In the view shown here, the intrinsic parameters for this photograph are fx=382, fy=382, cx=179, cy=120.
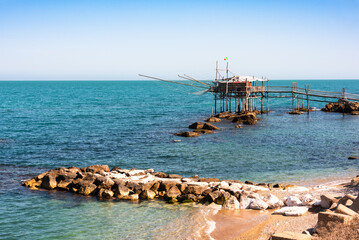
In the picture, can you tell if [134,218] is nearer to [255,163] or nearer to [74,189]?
[74,189]

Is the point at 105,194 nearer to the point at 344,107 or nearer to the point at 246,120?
the point at 246,120

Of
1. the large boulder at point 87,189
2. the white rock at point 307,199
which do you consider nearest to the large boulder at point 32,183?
the large boulder at point 87,189

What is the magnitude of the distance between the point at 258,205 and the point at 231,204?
1.30 m

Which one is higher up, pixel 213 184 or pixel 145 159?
pixel 213 184

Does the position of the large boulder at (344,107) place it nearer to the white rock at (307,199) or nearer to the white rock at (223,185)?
the white rock at (223,185)

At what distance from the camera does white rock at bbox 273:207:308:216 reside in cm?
1594

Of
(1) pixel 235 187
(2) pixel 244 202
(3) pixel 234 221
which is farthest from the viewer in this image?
(1) pixel 235 187

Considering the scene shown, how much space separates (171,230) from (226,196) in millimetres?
4136

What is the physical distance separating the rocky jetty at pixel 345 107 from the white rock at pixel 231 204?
4744cm

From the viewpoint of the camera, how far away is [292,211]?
638 inches

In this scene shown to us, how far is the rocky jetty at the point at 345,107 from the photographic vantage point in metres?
61.1

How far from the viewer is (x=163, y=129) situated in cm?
4578

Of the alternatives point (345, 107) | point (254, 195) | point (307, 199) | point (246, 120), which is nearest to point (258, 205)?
point (254, 195)

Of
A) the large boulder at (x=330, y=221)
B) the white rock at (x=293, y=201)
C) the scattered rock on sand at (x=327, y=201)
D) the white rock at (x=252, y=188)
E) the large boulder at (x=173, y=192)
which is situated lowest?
the large boulder at (x=173, y=192)
